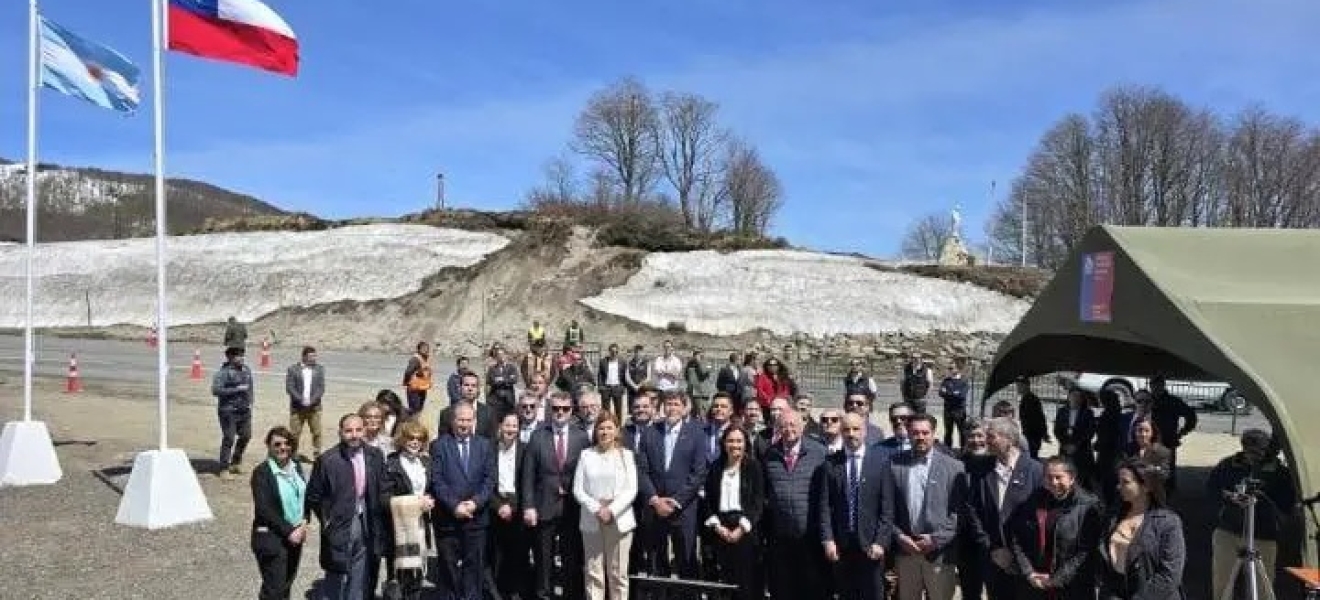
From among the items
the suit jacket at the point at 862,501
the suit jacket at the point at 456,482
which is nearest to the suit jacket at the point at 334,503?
the suit jacket at the point at 456,482

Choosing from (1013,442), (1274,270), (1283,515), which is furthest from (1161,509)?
(1274,270)

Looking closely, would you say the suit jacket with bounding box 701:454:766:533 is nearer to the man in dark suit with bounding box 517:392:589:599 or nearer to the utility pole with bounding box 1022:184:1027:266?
the man in dark suit with bounding box 517:392:589:599

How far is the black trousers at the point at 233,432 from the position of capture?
487 inches

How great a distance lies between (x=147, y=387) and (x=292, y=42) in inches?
651

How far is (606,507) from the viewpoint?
7004 mm

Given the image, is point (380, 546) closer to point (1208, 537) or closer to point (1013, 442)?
point (1013, 442)

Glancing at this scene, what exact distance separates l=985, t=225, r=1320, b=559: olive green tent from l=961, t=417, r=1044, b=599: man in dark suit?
2062 millimetres

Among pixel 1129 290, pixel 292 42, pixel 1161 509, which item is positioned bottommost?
pixel 1161 509

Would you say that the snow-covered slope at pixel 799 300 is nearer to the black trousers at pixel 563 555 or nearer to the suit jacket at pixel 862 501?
the black trousers at pixel 563 555

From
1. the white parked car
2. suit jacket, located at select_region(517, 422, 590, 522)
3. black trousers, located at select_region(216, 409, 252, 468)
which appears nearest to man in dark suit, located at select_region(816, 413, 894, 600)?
suit jacket, located at select_region(517, 422, 590, 522)

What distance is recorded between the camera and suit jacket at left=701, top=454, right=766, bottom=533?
6.94m

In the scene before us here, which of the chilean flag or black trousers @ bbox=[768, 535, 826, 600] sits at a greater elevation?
the chilean flag

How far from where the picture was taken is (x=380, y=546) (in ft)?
23.0

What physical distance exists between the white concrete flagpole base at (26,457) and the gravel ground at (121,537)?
256 millimetres
